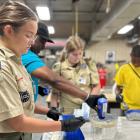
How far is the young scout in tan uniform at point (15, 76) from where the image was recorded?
0.98 m

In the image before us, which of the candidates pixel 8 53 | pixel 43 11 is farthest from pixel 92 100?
pixel 43 11

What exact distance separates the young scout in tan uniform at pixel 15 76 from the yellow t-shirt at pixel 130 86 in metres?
1.68

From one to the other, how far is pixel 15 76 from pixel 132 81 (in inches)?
75.3

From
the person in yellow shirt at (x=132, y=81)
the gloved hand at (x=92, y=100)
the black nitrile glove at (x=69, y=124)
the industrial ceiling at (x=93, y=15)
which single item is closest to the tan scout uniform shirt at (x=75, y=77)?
the person in yellow shirt at (x=132, y=81)

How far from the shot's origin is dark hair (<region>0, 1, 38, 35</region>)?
3.39ft

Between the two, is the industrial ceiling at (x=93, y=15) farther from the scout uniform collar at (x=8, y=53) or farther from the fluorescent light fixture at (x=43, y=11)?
the scout uniform collar at (x=8, y=53)

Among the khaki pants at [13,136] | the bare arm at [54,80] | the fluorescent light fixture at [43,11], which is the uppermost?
the fluorescent light fixture at [43,11]

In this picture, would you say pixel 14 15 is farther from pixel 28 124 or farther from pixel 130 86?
pixel 130 86

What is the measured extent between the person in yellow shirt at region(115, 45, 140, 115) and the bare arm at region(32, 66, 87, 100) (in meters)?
1.15

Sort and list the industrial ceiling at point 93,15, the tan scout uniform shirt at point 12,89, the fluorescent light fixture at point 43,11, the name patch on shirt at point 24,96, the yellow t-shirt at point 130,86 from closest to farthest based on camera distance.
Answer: the tan scout uniform shirt at point 12,89 → the name patch on shirt at point 24,96 → the yellow t-shirt at point 130,86 → the industrial ceiling at point 93,15 → the fluorescent light fixture at point 43,11

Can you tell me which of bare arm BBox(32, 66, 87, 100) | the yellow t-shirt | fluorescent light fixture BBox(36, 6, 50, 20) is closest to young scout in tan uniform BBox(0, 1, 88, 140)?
bare arm BBox(32, 66, 87, 100)

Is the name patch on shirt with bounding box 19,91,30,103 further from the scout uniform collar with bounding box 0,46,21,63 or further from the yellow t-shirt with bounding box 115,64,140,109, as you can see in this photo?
the yellow t-shirt with bounding box 115,64,140,109

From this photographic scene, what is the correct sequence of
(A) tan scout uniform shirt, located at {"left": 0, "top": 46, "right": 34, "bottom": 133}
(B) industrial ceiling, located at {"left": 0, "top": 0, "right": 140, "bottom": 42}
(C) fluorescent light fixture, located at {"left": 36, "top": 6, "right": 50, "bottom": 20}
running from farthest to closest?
(C) fluorescent light fixture, located at {"left": 36, "top": 6, "right": 50, "bottom": 20}, (B) industrial ceiling, located at {"left": 0, "top": 0, "right": 140, "bottom": 42}, (A) tan scout uniform shirt, located at {"left": 0, "top": 46, "right": 34, "bottom": 133}

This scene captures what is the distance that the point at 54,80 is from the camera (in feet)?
5.08
